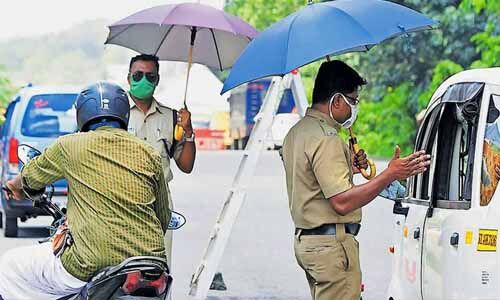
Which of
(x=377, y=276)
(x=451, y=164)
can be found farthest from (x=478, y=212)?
(x=377, y=276)

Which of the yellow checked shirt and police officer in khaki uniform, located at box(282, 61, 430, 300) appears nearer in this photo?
the yellow checked shirt

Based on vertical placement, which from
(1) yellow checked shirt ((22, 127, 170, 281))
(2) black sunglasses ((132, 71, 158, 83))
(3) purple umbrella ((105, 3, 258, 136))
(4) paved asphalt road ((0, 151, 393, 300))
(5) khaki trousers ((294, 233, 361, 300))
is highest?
(3) purple umbrella ((105, 3, 258, 136))

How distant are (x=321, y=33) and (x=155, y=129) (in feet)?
6.17

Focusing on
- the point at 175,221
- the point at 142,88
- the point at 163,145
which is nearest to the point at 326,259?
the point at 175,221

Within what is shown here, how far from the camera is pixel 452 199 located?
6.47 meters

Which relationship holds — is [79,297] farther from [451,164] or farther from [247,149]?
[247,149]

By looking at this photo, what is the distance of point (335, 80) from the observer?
6.13 metres

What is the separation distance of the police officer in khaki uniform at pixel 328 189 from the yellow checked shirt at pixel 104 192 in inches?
39.3

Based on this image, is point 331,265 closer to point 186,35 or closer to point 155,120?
point 155,120

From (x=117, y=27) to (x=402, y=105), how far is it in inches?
1360

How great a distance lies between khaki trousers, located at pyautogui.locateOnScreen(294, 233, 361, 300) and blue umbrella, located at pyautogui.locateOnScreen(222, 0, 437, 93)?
3.01 feet

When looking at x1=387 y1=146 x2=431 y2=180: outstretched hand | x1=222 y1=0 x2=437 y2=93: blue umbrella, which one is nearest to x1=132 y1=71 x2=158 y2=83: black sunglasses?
x1=222 y1=0 x2=437 y2=93: blue umbrella

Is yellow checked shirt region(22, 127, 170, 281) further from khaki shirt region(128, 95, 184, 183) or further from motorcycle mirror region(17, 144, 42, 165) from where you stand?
khaki shirt region(128, 95, 184, 183)

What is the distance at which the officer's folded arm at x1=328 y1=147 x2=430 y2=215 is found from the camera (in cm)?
568
